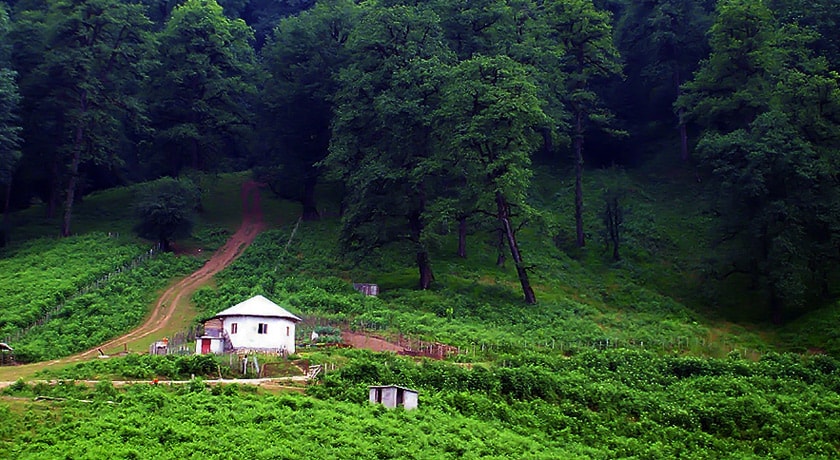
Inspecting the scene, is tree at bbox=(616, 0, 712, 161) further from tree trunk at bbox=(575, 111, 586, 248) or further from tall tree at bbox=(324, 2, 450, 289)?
tall tree at bbox=(324, 2, 450, 289)

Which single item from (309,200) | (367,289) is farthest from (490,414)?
(309,200)

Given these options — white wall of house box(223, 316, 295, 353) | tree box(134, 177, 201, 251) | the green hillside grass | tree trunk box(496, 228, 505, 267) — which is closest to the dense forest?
tree trunk box(496, 228, 505, 267)

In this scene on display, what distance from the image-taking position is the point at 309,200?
72.3 meters

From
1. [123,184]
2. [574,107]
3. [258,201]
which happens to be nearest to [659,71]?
[574,107]

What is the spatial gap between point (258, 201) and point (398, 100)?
2349 centimetres

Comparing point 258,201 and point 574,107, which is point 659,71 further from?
point 258,201

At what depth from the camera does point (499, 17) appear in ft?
217

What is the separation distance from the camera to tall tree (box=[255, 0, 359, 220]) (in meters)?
71.9

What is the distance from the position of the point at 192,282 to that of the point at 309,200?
14557mm

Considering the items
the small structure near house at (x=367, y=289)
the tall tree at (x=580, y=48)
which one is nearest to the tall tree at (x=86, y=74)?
the small structure near house at (x=367, y=289)

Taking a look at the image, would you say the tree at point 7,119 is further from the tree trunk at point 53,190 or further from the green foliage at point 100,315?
the green foliage at point 100,315

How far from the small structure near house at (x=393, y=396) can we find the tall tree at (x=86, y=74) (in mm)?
36783

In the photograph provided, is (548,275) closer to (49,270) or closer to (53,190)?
(49,270)

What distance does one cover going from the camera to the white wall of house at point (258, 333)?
45.5 m
